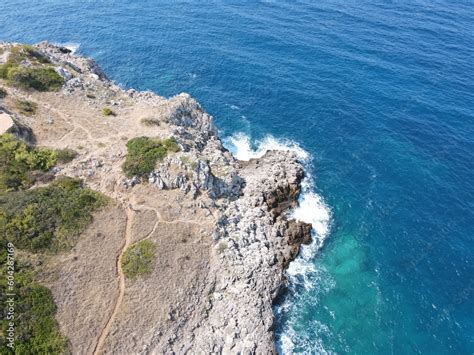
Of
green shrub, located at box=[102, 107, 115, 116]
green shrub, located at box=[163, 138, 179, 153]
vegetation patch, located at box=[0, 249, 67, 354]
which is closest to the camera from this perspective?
vegetation patch, located at box=[0, 249, 67, 354]

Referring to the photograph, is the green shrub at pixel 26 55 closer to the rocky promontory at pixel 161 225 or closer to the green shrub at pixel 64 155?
the rocky promontory at pixel 161 225

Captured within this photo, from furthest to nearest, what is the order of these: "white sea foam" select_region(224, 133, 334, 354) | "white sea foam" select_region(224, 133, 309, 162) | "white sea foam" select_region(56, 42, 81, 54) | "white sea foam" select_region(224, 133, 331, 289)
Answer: "white sea foam" select_region(56, 42, 81, 54), "white sea foam" select_region(224, 133, 309, 162), "white sea foam" select_region(224, 133, 331, 289), "white sea foam" select_region(224, 133, 334, 354)

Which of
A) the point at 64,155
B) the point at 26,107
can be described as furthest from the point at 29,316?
the point at 26,107

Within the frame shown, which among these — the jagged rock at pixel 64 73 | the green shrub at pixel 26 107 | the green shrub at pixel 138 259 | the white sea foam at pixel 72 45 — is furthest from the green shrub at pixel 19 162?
the white sea foam at pixel 72 45

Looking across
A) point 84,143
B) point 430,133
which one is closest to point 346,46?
point 430,133

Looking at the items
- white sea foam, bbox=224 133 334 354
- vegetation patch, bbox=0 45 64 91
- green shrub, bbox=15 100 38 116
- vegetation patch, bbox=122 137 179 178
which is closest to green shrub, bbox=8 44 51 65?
vegetation patch, bbox=0 45 64 91

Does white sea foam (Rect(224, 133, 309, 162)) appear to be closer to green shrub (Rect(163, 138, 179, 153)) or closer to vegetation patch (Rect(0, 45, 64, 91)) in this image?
green shrub (Rect(163, 138, 179, 153))

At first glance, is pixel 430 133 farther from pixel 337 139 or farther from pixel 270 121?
pixel 270 121
